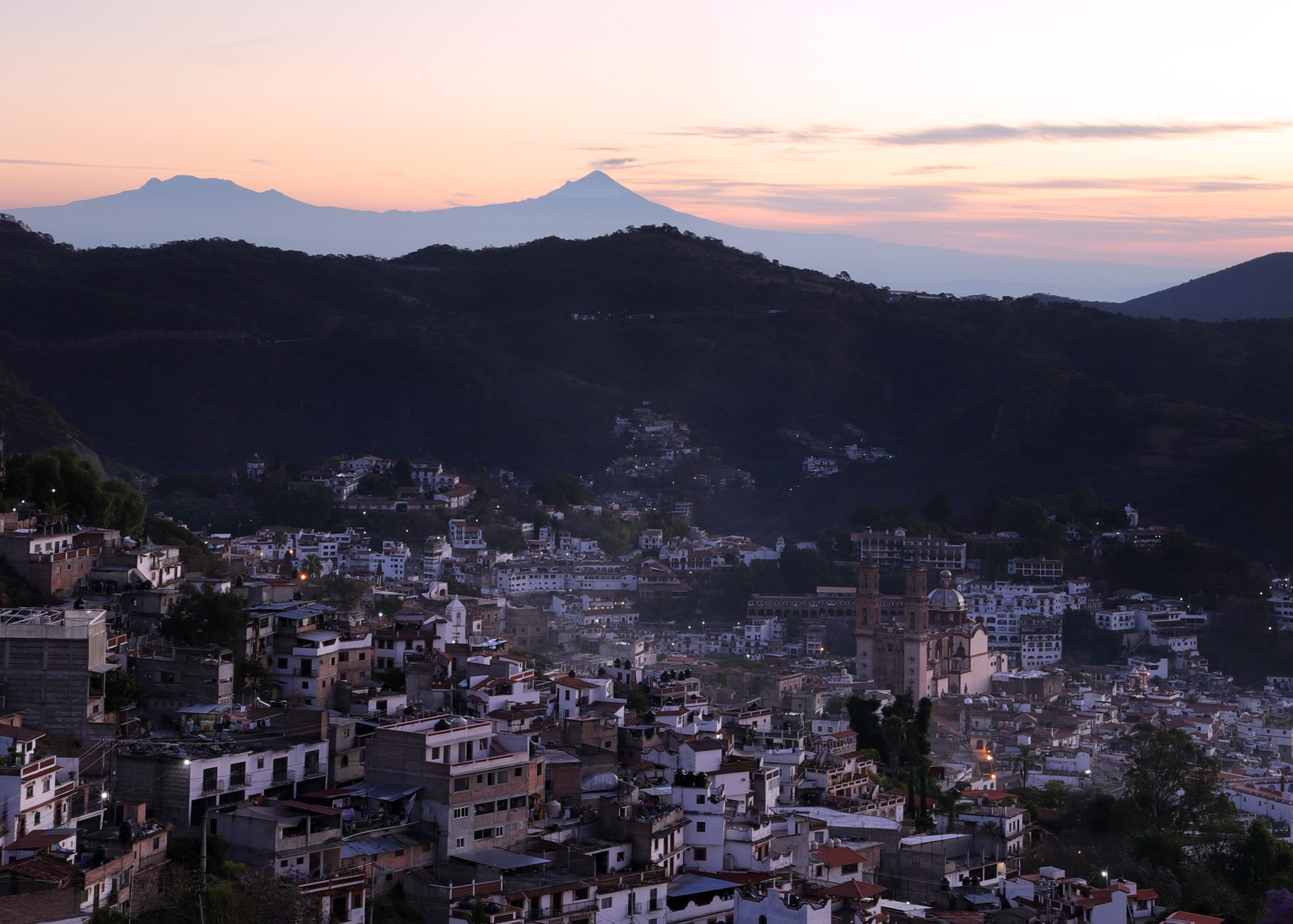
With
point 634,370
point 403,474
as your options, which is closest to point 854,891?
point 403,474

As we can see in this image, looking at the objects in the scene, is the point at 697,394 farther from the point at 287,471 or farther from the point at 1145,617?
the point at 1145,617

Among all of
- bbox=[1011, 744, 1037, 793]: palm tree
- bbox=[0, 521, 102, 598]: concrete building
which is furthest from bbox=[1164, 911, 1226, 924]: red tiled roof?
bbox=[0, 521, 102, 598]: concrete building

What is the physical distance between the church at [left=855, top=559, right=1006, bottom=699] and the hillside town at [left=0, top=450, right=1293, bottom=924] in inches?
177

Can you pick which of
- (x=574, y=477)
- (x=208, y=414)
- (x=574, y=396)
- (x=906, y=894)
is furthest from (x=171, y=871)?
(x=574, y=396)

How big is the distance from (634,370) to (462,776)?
247 feet

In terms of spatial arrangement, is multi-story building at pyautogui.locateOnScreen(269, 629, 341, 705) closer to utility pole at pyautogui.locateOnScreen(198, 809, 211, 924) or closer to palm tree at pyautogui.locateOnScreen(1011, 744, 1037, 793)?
utility pole at pyautogui.locateOnScreen(198, 809, 211, 924)

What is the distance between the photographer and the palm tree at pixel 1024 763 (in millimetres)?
28125

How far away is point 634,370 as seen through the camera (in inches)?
3580

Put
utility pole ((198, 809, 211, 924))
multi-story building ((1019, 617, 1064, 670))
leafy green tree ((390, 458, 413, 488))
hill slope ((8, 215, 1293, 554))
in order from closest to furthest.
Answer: utility pole ((198, 809, 211, 924)) < multi-story building ((1019, 617, 1064, 670)) < leafy green tree ((390, 458, 413, 488)) < hill slope ((8, 215, 1293, 554))

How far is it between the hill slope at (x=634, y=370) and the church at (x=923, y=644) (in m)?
20.0

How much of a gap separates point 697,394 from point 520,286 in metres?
17.2

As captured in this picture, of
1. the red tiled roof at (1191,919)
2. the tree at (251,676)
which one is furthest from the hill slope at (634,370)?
the tree at (251,676)

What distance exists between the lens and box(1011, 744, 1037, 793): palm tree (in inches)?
1107

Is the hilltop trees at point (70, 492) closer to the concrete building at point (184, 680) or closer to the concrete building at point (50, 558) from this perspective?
the concrete building at point (50, 558)
